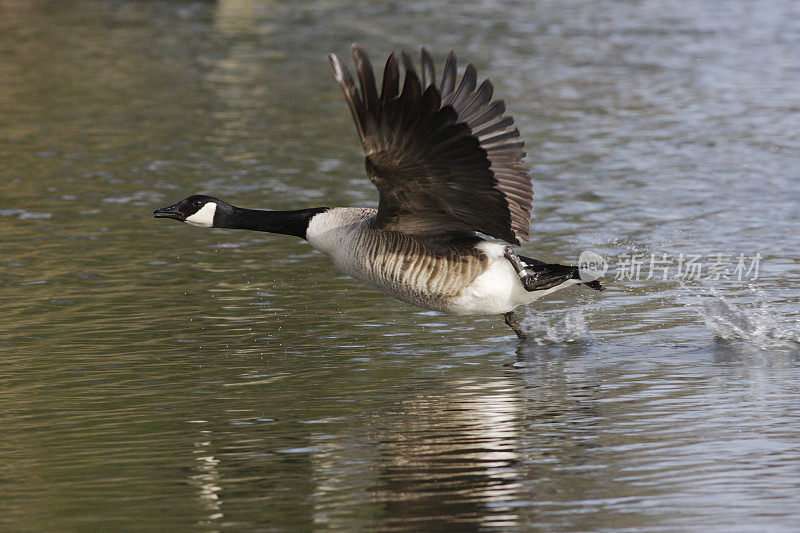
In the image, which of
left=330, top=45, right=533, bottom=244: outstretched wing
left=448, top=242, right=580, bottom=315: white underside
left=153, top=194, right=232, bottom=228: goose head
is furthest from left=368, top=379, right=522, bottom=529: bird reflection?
left=153, top=194, right=232, bottom=228: goose head

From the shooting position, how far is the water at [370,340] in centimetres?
508

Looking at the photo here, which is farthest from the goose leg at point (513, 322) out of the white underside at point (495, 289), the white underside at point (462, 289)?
the white underside at point (495, 289)

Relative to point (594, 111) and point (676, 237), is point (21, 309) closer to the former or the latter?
point (676, 237)

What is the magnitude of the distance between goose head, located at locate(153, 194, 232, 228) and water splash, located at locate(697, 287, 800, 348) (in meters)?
3.15

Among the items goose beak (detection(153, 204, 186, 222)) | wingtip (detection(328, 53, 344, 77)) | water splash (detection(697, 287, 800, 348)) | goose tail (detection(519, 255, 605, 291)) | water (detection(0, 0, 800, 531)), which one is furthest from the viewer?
goose beak (detection(153, 204, 186, 222))

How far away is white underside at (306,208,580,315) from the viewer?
7.00 m

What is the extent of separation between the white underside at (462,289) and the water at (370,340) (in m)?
0.36

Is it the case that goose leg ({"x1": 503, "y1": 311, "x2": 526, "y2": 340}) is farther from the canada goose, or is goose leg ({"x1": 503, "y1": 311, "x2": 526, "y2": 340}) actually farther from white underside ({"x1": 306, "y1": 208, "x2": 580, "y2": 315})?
white underside ({"x1": 306, "y1": 208, "x2": 580, "y2": 315})

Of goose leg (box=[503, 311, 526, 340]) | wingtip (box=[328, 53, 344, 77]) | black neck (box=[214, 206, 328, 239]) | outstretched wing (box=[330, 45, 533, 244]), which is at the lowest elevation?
goose leg (box=[503, 311, 526, 340])

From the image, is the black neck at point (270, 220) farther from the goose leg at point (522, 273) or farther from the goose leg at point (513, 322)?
the goose leg at point (513, 322)

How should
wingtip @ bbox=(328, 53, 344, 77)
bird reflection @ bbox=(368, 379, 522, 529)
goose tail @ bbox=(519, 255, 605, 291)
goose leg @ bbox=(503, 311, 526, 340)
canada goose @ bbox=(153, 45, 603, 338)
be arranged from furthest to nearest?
goose leg @ bbox=(503, 311, 526, 340) → goose tail @ bbox=(519, 255, 605, 291) → canada goose @ bbox=(153, 45, 603, 338) → wingtip @ bbox=(328, 53, 344, 77) → bird reflection @ bbox=(368, 379, 522, 529)

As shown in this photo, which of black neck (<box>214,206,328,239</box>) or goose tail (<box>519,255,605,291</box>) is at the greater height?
black neck (<box>214,206,328,239</box>)

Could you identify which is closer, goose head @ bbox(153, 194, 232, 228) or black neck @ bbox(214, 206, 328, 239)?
black neck @ bbox(214, 206, 328, 239)

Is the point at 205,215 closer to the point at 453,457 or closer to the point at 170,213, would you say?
the point at 170,213
